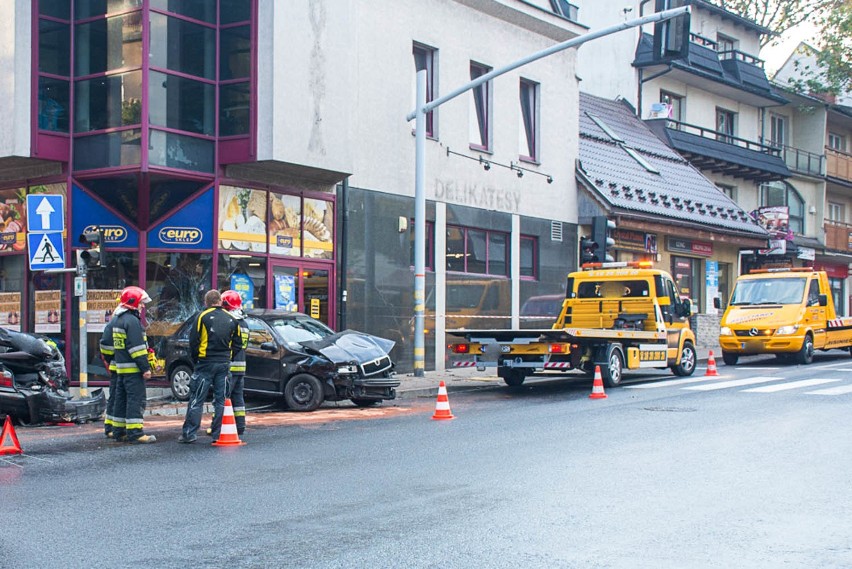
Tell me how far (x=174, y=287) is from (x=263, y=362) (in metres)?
3.59

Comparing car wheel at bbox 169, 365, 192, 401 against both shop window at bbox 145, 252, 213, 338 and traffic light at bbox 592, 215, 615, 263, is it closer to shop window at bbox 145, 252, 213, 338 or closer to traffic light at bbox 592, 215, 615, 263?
shop window at bbox 145, 252, 213, 338

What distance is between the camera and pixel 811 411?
1359cm

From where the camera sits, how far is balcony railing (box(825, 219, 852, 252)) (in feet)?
136

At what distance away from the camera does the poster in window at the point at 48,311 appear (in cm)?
1812

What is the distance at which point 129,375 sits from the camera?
11422 millimetres

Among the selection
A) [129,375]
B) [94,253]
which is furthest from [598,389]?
[94,253]

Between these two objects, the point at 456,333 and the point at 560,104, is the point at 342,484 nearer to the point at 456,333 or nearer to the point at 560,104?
the point at 456,333

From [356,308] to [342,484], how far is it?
39.9ft

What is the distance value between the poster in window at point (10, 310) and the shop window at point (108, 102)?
3.52 m

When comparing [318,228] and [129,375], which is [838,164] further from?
[129,375]

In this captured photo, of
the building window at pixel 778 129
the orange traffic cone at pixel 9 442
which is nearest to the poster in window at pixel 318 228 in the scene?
the orange traffic cone at pixel 9 442

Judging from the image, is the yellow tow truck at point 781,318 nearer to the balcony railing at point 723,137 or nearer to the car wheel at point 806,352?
the car wheel at point 806,352

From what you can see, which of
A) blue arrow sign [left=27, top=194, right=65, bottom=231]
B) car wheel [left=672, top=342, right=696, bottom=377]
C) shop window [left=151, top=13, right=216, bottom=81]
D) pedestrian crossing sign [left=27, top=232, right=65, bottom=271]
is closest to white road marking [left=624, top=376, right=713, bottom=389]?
car wheel [left=672, top=342, right=696, bottom=377]

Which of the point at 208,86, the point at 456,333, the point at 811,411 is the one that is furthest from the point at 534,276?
the point at 811,411
